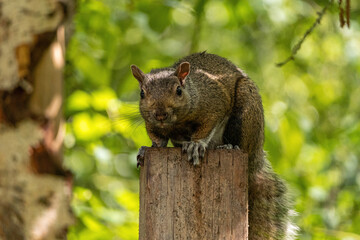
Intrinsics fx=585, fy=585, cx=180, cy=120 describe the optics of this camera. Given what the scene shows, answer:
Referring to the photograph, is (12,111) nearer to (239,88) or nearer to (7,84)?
(7,84)

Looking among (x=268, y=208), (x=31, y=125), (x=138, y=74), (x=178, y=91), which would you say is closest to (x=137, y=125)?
(x=138, y=74)

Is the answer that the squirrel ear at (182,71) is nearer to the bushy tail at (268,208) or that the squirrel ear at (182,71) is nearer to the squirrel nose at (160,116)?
the squirrel nose at (160,116)

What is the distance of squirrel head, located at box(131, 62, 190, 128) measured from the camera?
8.43ft

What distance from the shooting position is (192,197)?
1.82 meters

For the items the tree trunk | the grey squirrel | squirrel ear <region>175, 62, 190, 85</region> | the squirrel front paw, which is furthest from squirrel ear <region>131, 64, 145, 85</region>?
the tree trunk

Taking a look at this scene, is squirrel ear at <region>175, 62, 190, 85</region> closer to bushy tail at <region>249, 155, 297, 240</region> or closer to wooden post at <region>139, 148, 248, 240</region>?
bushy tail at <region>249, 155, 297, 240</region>

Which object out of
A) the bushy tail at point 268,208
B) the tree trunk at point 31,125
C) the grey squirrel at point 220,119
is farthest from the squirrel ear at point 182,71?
the tree trunk at point 31,125

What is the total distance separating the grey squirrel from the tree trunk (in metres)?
1.51

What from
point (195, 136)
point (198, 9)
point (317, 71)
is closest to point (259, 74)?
point (317, 71)

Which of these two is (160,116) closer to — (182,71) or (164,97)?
(164,97)

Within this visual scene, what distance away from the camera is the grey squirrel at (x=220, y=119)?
264cm

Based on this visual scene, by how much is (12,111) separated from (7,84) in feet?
0.16

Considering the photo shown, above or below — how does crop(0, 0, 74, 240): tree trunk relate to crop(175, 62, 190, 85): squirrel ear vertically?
above

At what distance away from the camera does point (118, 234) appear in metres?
3.14
